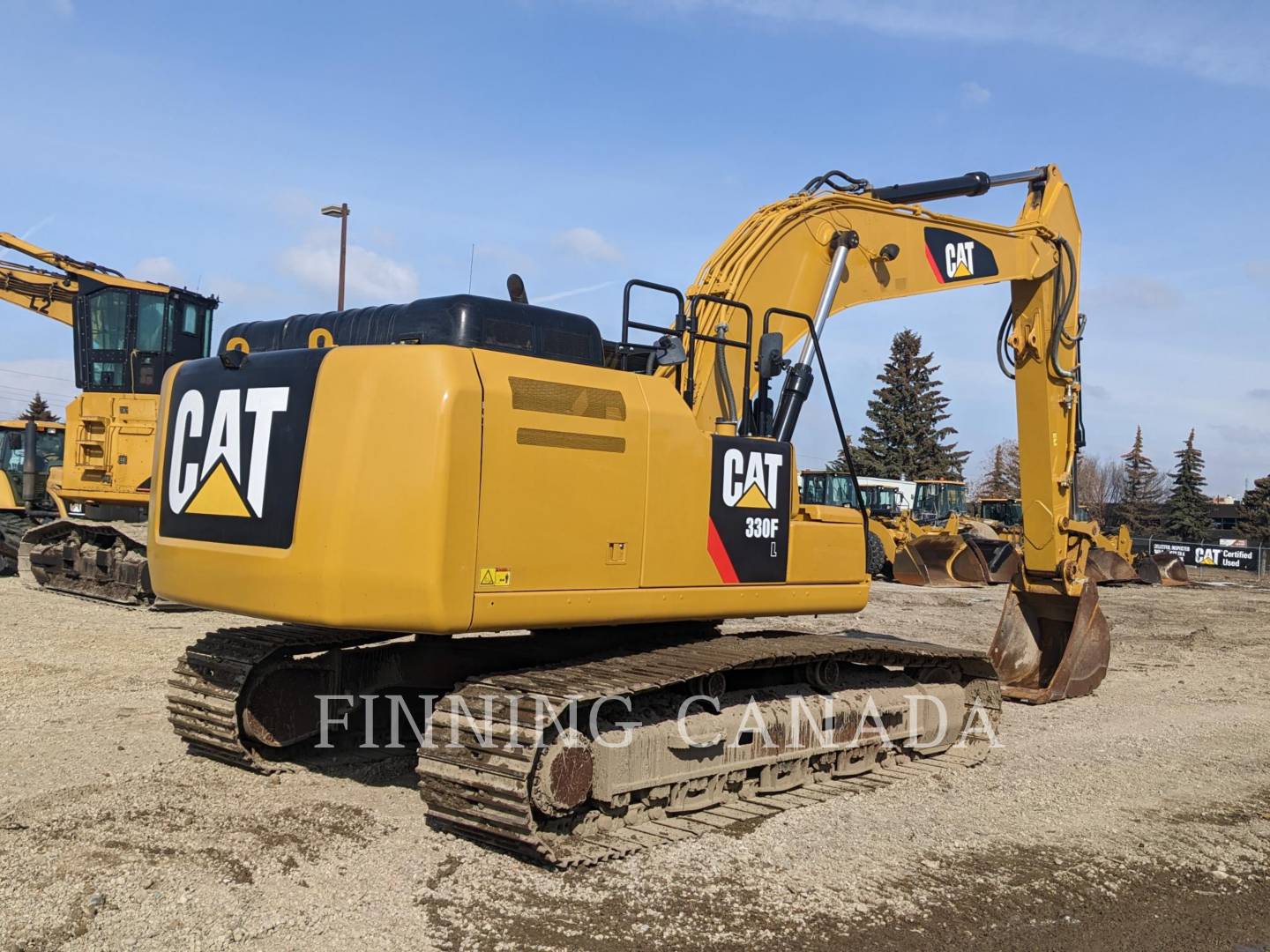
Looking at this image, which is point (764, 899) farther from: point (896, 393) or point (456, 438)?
point (896, 393)

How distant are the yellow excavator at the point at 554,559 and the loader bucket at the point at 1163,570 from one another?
66.7 feet

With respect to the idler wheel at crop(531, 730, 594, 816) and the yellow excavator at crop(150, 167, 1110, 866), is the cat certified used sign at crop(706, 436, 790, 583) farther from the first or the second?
the idler wheel at crop(531, 730, 594, 816)

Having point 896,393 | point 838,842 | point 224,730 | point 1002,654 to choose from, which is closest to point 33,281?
point 224,730

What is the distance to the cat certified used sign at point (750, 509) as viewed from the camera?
19.7 ft

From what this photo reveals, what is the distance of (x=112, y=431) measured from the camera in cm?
1475

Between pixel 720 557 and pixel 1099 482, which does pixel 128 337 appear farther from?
pixel 1099 482

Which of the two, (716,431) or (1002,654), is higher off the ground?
(716,431)

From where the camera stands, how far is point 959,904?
4.77 m

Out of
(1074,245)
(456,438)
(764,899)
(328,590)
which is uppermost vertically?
(1074,245)

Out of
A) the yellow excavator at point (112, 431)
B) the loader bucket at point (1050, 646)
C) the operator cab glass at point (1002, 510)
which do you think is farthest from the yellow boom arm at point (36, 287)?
the operator cab glass at point (1002, 510)

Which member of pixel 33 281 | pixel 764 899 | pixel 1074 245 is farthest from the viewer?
pixel 33 281

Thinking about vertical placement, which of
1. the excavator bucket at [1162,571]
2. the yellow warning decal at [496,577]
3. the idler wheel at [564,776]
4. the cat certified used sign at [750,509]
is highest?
the cat certified used sign at [750,509]

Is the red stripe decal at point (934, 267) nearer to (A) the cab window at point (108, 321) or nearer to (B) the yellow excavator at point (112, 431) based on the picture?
(B) the yellow excavator at point (112, 431)

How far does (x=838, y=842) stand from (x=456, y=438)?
105 inches
